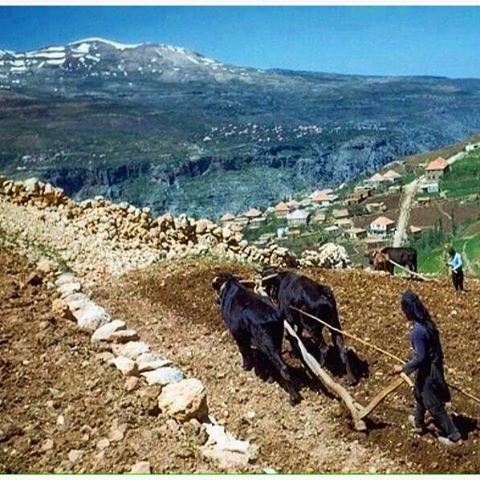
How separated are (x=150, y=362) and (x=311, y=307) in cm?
128

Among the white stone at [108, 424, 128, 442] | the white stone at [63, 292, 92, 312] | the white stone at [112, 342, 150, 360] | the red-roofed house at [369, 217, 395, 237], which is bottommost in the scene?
the white stone at [108, 424, 128, 442]

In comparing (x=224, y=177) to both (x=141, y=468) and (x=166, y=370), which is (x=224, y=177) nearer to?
(x=166, y=370)

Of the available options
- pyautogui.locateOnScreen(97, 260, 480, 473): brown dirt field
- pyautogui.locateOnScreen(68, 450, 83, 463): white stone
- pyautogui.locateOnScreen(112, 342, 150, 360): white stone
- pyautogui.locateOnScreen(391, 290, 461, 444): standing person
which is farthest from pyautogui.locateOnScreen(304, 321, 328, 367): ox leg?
pyautogui.locateOnScreen(68, 450, 83, 463): white stone

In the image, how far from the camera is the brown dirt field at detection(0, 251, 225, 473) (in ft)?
17.9

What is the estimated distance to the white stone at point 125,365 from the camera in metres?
6.04

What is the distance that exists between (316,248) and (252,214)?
115 cm

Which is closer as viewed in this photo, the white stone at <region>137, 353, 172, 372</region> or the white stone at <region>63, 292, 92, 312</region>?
the white stone at <region>137, 353, 172, 372</region>

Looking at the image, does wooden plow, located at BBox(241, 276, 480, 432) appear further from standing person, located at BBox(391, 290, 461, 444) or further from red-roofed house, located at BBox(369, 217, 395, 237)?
red-roofed house, located at BBox(369, 217, 395, 237)

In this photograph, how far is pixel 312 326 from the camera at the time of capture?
647cm

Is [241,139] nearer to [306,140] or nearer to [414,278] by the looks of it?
[306,140]

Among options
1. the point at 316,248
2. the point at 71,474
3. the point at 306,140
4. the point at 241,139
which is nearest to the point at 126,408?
the point at 71,474

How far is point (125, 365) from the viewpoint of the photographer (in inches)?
240

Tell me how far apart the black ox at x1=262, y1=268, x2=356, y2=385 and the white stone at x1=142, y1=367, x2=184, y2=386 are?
1023mm

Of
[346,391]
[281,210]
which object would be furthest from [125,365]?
[281,210]
